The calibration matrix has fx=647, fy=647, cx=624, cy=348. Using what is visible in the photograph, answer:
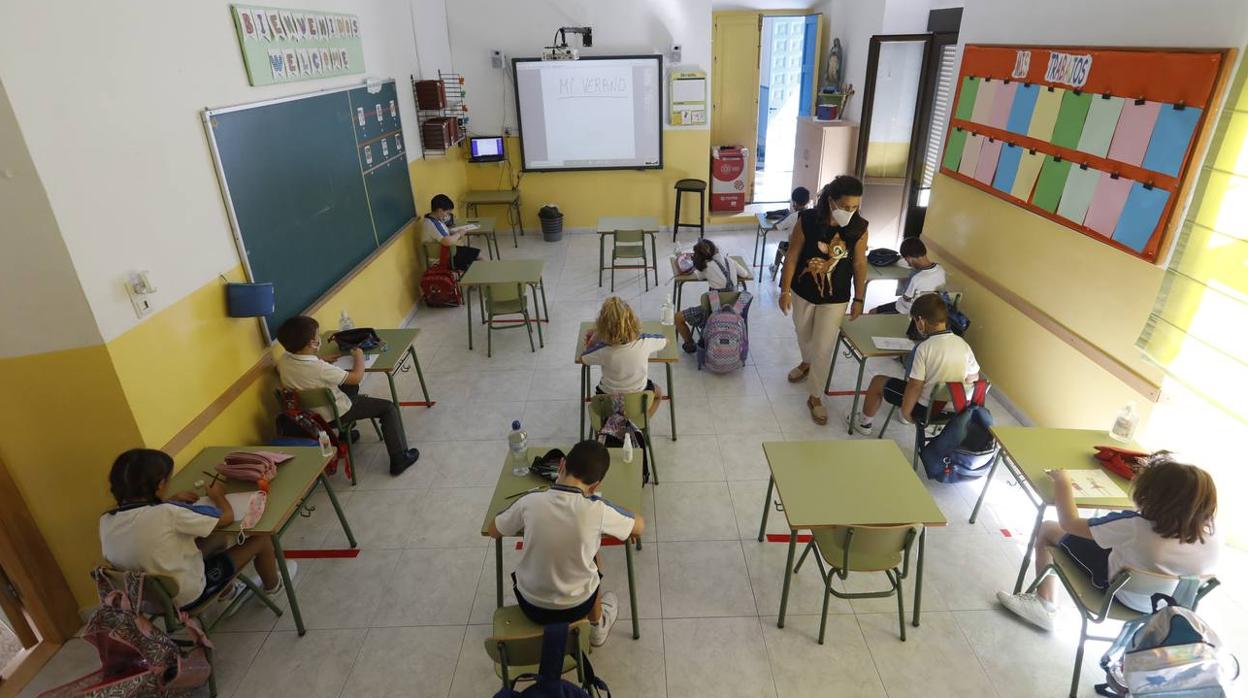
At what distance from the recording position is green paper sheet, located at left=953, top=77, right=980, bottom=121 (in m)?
4.96

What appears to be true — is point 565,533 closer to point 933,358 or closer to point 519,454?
point 519,454

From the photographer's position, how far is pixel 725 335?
5.14m

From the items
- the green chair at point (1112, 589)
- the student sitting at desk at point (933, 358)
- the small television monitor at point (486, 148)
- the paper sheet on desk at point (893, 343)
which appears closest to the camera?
the green chair at point (1112, 589)

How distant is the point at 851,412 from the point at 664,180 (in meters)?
5.20

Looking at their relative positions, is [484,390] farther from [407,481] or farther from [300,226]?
[300,226]

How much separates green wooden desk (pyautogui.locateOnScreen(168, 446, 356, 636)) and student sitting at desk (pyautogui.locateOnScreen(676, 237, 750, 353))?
125 inches

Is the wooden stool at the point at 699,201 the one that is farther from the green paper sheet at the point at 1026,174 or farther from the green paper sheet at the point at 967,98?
the green paper sheet at the point at 1026,174

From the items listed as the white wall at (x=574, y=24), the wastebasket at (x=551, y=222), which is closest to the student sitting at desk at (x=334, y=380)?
the wastebasket at (x=551, y=222)

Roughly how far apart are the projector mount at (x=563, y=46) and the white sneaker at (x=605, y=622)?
22.9ft

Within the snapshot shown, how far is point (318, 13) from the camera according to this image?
4.89 m

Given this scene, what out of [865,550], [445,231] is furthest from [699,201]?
[865,550]

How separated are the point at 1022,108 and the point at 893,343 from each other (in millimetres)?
1857

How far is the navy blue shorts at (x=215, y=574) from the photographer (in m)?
2.78

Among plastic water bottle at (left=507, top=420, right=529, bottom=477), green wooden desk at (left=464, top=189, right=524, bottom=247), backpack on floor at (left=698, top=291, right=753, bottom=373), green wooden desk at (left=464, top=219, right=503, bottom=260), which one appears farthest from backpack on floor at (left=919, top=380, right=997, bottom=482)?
green wooden desk at (left=464, top=189, right=524, bottom=247)
